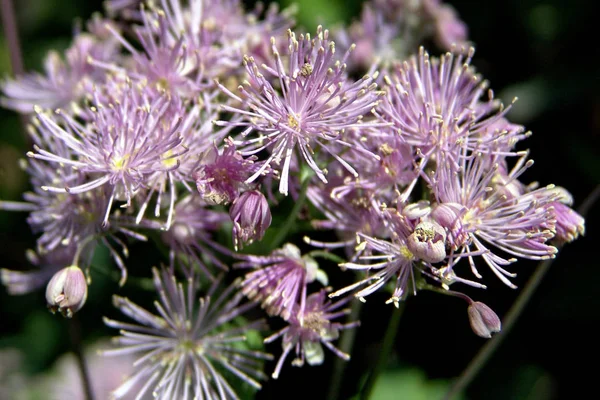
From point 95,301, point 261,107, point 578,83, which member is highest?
point 578,83

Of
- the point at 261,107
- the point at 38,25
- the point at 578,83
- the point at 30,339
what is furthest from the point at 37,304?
the point at 578,83

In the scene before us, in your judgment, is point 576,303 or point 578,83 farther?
point 578,83

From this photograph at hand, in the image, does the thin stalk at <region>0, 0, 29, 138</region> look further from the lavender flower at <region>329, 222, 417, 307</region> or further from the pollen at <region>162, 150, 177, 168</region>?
the lavender flower at <region>329, 222, 417, 307</region>

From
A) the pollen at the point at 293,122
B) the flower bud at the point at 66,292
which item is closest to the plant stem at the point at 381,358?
the pollen at the point at 293,122

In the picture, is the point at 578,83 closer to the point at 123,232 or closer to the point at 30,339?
the point at 123,232

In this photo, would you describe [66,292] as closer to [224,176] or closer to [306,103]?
[224,176]

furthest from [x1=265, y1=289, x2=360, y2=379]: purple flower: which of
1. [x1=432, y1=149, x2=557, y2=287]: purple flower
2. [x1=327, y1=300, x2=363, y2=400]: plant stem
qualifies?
[x1=432, y1=149, x2=557, y2=287]: purple flower

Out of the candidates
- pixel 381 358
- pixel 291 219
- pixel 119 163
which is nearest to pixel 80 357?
pixel 119 163
